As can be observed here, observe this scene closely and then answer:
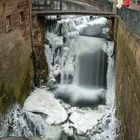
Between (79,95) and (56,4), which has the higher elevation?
(56,4)

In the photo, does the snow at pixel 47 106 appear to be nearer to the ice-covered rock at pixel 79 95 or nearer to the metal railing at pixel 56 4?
the ice-covered rock at pixel 79 95

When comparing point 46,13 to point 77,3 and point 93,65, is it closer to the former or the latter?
point 77,3

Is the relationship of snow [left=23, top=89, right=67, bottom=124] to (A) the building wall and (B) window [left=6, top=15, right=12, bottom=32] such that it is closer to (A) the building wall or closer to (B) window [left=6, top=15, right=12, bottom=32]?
(A) the building wall

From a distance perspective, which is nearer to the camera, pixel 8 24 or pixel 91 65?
pixel 8 24

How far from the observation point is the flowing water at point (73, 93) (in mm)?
14852


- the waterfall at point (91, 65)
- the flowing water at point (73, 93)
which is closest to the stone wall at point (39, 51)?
the flowing water at point (73, 93)

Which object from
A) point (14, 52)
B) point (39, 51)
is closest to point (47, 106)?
point (14, 52)

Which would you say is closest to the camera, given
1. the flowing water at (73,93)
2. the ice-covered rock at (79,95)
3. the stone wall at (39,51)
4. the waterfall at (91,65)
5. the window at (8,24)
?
the flowing water at (73,93)

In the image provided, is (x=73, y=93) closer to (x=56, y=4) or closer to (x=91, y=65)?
(x=91, y=65)

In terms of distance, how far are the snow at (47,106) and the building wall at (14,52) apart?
1.46 feet

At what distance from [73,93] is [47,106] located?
2151 mm

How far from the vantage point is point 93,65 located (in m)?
19.2

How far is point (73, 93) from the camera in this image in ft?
60.0

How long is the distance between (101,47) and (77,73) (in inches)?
80.0
